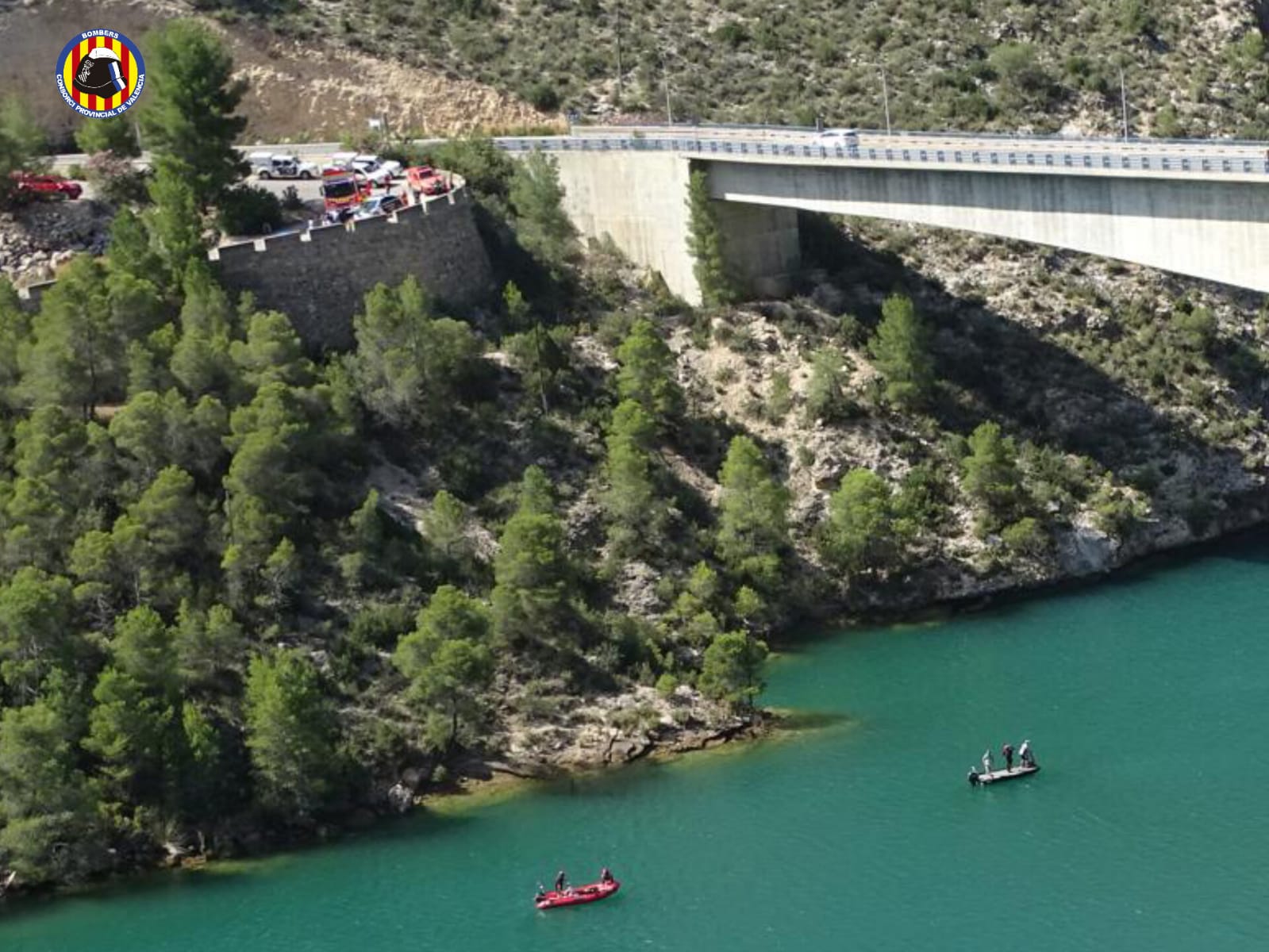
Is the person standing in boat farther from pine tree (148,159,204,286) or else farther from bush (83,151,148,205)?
bush (83,151,148,205)

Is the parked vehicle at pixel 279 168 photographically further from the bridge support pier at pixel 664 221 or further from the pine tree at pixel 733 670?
the pine tree at pixel 733 670

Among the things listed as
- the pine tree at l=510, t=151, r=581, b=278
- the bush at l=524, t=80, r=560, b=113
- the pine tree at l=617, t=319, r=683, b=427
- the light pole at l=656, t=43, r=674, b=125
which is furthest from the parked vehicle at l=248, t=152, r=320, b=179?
the pine tree at l=617, t=319, r=683, b=427

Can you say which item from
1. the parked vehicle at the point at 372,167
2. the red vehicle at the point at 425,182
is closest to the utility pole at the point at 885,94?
the red vehicle at the point at 425,182

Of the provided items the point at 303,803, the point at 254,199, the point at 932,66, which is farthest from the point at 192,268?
the point at 932,66

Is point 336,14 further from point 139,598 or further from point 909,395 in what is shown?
point 139,598

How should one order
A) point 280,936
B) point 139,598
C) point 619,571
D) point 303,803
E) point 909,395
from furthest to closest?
point 909,395 → point 619,571 → point 139,598 → point 303,803 → point 280,936

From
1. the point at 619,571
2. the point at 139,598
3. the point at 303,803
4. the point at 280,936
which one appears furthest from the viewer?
the point at 619,571

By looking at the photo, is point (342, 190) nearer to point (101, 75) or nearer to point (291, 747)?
point (101, 75)
